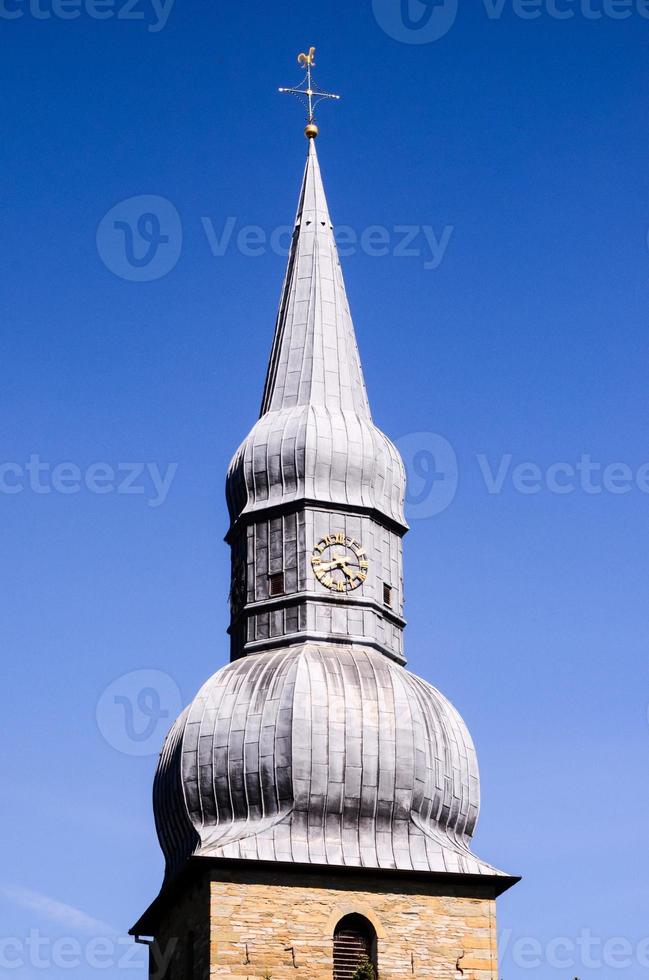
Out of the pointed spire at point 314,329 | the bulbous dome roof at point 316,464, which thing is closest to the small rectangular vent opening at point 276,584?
the bulbous dome roof at point 316,464

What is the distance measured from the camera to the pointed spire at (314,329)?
195ft

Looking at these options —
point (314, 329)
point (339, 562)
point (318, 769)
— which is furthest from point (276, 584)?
point (314, 329)

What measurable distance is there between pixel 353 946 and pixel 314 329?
1384 cm

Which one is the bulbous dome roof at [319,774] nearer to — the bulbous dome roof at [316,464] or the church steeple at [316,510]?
the church steeple at [316,510]

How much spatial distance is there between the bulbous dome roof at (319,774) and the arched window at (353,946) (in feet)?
3.68

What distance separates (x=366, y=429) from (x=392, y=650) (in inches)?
184

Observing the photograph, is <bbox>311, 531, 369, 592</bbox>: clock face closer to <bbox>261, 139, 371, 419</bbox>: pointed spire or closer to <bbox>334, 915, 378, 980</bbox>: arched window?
<bbox>261, 139, 371, 419</bbox>: pointed spire

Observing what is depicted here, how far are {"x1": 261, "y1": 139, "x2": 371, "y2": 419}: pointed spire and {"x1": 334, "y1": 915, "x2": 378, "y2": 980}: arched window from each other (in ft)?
36.7

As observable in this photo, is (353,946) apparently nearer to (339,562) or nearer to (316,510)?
(339,562)

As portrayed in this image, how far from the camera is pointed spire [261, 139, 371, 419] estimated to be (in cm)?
5953

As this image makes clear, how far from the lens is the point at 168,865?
5609 centimetres

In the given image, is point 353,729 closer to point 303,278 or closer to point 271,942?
point 271,942

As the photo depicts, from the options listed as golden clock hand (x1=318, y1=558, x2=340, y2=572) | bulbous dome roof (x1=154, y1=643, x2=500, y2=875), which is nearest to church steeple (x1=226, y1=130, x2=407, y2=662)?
golden clock hand (x1=318, y1=558, x2=340, y2=572)

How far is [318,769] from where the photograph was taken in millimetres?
53875
